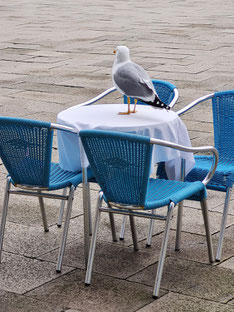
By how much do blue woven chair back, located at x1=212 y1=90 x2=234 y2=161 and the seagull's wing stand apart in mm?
868

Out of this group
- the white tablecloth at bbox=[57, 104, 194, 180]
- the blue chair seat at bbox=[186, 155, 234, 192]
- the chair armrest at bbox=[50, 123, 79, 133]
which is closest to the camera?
the chair armrest at bbox=[50, 123, 79, 133]

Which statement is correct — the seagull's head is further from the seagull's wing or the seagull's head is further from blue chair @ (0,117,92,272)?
blue chair @ (0,117,92,272)

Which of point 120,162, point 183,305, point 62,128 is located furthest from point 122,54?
point 183,305

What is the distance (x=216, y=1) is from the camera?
2377 cm

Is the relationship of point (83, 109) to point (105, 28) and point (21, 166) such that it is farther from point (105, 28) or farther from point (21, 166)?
point (105, 28)

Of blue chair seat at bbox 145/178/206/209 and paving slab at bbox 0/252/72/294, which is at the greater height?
blue chair seat at bbox 145/178/206/209

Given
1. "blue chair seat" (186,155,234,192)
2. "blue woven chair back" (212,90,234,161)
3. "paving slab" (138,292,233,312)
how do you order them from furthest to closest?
1. "blue woven chair back" (212,90,234,161)
2. "blue chair seat" (186,155,234,192)
3. "paving slab" (138,292,233,312)

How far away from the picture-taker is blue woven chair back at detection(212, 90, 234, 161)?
17.1 ft

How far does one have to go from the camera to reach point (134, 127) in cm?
441

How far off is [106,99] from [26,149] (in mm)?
5240

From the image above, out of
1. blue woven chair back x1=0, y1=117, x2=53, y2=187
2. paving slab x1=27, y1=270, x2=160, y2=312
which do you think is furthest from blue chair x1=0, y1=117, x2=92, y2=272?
paving slab x1=27, y1=270, x2=160, y2=312

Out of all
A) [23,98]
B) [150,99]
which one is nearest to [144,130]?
[150,99]

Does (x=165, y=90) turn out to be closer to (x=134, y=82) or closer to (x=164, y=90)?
(x=164, y=90)

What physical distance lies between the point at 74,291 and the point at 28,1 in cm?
2078
